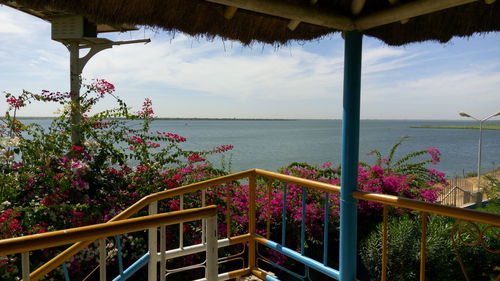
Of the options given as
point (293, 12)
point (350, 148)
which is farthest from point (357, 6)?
point (350, 148)

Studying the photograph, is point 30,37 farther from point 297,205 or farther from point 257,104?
point 257,104

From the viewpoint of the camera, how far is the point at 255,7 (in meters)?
1.64

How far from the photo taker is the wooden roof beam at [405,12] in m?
1.53

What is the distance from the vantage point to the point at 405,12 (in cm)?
171

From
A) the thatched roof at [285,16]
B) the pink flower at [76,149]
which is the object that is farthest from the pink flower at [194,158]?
the thatched roof at [285,16]

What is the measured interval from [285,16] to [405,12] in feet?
2.00

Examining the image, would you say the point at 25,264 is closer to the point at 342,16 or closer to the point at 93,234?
the point at 93,234

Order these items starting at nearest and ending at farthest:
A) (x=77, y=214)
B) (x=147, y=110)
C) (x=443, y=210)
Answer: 1. (x=443, y=210)
2. (x=77, y=214)
3. (x=147, y=110)

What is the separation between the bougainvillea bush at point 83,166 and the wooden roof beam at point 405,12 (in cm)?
305

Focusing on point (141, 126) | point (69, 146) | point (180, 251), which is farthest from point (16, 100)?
point (180, 251)

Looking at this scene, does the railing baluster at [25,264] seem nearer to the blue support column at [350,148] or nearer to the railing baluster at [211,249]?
the railing baluster at [211,249]

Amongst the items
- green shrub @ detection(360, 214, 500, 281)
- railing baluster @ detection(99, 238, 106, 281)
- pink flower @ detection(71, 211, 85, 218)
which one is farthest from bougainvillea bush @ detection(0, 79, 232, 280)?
green shrub @ detection(360, 214, 500, 281)

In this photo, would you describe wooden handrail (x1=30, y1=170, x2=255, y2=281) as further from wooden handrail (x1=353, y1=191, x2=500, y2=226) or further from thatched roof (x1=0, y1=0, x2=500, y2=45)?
wooden handrail (x1=353, y1=191, x2=500, y2=226)

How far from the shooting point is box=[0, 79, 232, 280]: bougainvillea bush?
3.36 metres
